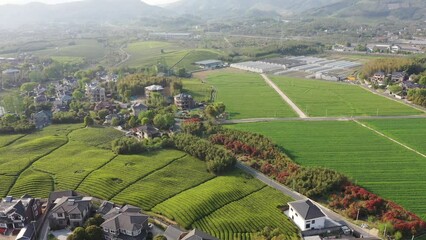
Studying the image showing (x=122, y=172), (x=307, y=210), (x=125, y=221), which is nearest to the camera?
(x=125, y=221)

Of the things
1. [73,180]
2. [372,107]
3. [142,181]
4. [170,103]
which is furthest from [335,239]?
[170,103]

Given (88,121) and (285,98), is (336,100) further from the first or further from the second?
(88,121)

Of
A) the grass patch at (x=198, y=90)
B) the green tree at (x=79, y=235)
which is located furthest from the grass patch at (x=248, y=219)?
the grass patch at (x=198, y=90)

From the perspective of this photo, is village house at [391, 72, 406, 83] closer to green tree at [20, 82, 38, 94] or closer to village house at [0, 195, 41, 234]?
village house at [0, 195, 41, 234]

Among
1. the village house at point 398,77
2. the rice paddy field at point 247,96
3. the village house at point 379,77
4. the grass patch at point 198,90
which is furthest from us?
the village house at point 379,77

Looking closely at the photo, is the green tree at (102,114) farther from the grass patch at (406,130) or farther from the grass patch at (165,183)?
the grass patch at (406,130)

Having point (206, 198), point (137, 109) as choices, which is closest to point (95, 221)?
point (206, 198)

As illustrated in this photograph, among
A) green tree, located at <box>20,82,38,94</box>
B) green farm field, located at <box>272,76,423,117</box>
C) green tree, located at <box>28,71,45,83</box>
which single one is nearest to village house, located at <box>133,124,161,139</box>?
green farm field, located at <box>272,76,423,117</box>
